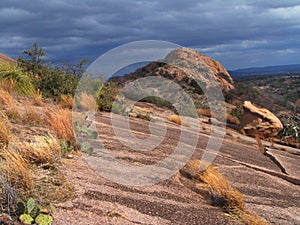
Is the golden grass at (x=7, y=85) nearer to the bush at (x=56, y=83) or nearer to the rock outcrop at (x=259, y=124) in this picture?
the bush at (x=56, y=83)

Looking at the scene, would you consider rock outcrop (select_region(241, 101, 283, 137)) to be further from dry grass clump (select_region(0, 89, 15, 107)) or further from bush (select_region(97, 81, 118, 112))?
dry grass clump (select_region(0, 89, 15, 107))

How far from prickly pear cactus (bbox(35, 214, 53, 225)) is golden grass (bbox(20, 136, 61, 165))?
1228 millimetres

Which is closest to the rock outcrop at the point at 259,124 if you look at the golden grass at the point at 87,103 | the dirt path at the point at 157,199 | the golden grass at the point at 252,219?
the golden grass at the point at 87,103

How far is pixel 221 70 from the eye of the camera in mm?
35969

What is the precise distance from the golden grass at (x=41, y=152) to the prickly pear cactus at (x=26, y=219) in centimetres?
125

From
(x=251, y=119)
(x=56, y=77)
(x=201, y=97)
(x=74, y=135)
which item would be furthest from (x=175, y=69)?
(x=74, y=135)

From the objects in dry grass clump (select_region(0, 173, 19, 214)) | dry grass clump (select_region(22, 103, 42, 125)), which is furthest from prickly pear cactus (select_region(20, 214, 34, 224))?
dry grass clump (select_region(22, 103, 42, 125))

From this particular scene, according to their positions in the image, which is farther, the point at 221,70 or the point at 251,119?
the point at 221,70

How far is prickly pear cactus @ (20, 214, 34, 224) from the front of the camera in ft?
9.18

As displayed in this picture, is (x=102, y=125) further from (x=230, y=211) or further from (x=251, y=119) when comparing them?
(x=251, y=119)

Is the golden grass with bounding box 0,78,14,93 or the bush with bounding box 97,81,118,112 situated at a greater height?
the golden grass with bounding box 0,78,14,93

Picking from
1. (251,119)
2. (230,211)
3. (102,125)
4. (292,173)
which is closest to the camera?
(230,211)

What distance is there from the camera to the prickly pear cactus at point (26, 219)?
9.18 feet

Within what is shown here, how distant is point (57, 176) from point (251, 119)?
10.7m
